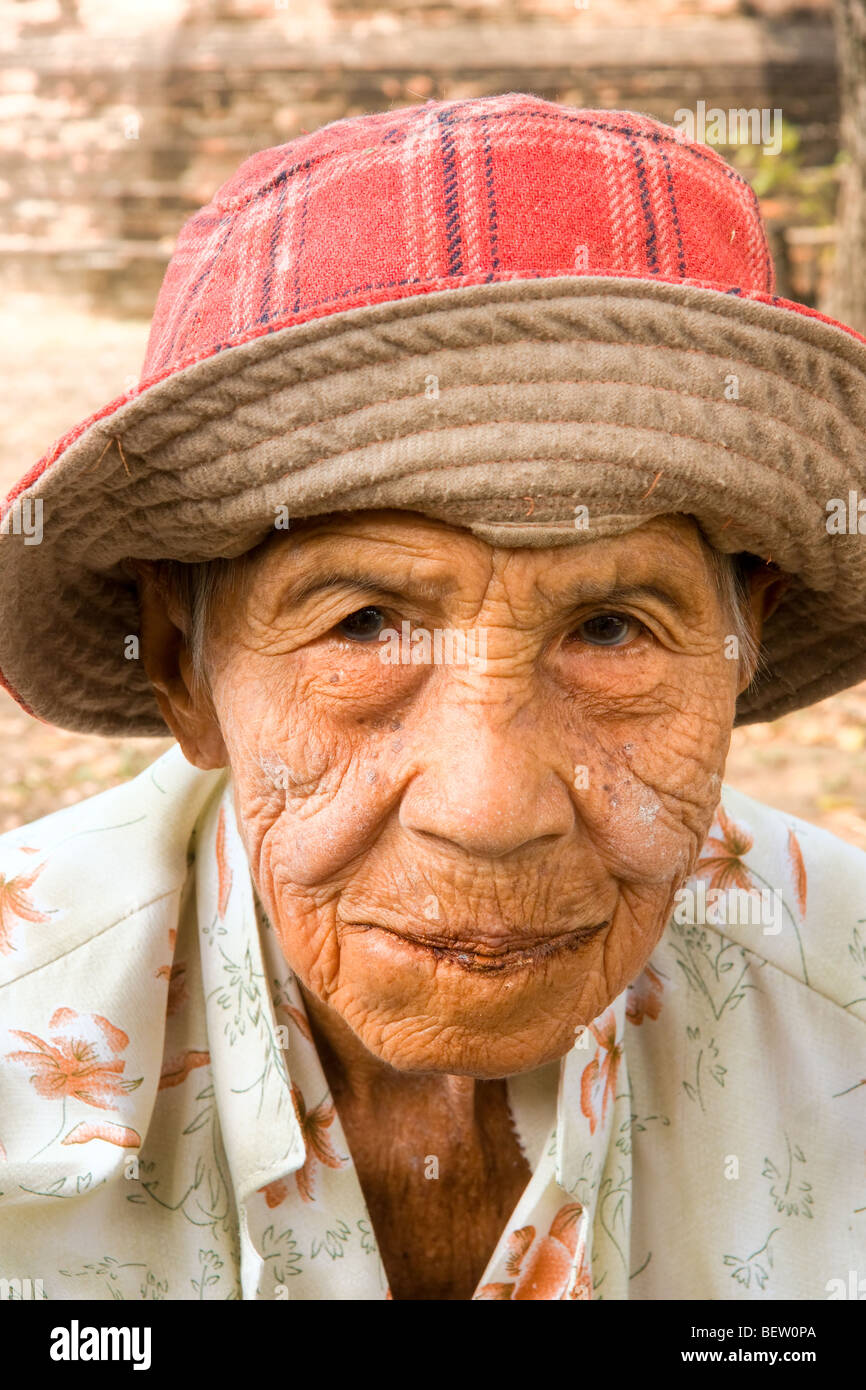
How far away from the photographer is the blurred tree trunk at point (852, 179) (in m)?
7.09

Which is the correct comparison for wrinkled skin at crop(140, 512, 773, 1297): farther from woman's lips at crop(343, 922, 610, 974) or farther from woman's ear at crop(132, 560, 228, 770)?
woman's ear at crop(132, 560, 228, 770)

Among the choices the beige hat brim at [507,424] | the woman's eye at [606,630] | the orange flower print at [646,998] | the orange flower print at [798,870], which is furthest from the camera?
the orange flower print at [798,870]

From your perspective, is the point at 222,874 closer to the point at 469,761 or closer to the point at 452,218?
the point at 469,761

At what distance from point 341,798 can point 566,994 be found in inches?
16.7

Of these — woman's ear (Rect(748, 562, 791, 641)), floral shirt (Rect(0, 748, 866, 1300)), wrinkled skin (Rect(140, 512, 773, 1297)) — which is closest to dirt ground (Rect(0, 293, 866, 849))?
floral shirt (Rect(0, 748, 866, 1300))

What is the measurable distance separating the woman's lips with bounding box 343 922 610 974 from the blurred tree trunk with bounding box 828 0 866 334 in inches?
250

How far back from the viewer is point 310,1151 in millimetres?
2221

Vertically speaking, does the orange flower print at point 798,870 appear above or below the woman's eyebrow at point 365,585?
below

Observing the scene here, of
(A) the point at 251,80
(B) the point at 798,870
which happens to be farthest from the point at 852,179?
(B) the point at 798,870

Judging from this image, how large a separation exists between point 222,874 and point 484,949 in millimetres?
614

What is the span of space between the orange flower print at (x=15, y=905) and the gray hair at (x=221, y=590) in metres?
0.47
